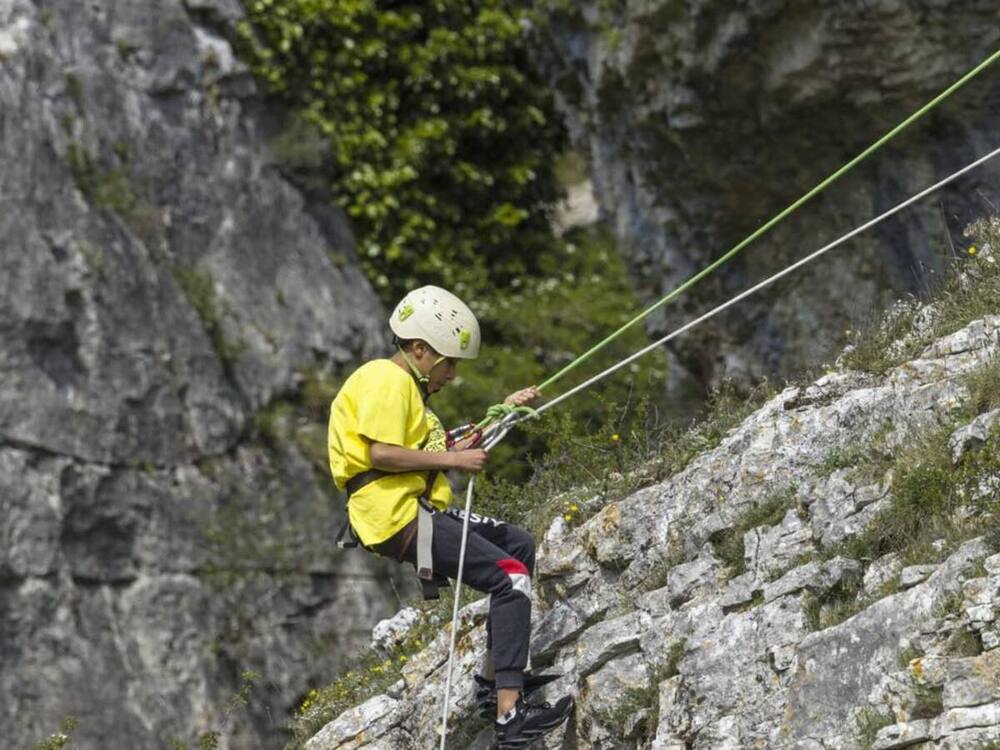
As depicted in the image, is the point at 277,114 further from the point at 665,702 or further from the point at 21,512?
the point at 665,702

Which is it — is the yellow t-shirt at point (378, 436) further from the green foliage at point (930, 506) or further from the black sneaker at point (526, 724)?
the green foliage at point (930, 506)

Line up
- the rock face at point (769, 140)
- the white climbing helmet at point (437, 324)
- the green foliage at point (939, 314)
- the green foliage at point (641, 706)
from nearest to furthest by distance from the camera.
Result: 1. the green foliage at point (641, 706)
2. the white climbing helmet at point (437, 324)
3. the green foliage at point (939, 314)
4. the rock face at point (769, 140)

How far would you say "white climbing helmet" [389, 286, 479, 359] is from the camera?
8125mm

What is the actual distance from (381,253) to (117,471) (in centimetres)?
468

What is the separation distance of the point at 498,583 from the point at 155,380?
10295mm

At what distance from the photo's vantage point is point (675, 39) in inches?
538

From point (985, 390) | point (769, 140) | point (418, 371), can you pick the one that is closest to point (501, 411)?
point (418, 371)

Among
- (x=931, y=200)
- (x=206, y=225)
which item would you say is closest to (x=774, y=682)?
(x=931, y=200)

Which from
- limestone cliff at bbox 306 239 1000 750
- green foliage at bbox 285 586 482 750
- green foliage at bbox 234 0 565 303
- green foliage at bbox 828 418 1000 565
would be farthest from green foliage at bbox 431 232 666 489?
green foliage at bbox 828 418 1000 565

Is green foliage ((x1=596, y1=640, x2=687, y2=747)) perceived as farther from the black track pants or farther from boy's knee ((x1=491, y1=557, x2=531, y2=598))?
boy's knee ((x1=491, y1=557, x2=531, y2=598))

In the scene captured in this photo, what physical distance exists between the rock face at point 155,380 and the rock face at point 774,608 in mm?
7737

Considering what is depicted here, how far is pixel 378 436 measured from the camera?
7.88 metres

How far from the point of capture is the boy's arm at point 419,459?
786cm

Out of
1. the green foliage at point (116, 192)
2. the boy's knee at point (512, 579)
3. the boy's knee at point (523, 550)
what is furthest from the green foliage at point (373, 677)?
the green foliage at point (116, 192)
